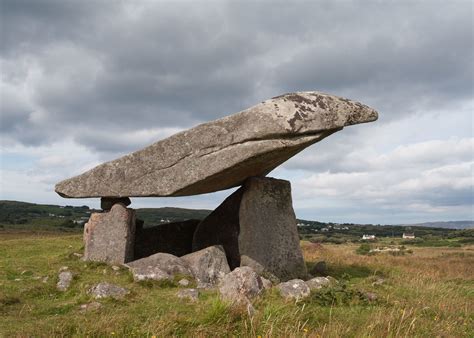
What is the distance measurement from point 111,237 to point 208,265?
330cm

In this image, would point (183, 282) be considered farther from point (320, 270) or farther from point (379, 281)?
point (320, 270)

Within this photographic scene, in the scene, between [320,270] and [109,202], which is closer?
[109,202]

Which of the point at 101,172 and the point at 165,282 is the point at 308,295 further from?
the point at 101,172

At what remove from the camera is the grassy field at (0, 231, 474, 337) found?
7.12 meters

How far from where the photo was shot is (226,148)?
45.0 feet

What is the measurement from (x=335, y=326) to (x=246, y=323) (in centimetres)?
138

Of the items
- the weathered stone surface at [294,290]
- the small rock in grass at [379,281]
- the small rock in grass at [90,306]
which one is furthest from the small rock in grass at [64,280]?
the small rock in grass at [379,281]

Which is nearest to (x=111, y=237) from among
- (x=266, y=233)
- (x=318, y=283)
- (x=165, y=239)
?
(x=165, y=239)

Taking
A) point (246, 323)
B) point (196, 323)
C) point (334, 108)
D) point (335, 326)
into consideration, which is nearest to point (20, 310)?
point (196, 323)

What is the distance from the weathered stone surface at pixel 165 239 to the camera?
58.8 feet

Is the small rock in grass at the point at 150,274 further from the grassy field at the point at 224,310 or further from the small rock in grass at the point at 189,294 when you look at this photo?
the small rock in grass at the point at 189,294

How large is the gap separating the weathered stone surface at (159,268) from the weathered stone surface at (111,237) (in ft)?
2.72

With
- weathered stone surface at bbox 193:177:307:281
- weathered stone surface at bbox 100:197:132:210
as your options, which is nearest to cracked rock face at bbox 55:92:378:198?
weathered stone surface at bbox 100:197:132:210

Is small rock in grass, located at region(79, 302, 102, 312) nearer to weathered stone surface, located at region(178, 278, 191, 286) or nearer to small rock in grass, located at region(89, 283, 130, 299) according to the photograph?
small rock in grass, located at region(89, 283, 130, 299)
